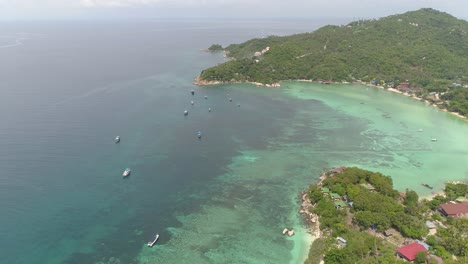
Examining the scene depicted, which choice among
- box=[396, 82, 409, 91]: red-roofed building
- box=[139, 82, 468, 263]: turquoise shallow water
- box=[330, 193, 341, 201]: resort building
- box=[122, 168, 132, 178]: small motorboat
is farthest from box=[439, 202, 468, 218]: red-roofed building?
box=[396, 82, 409, 91]: red-roofed building

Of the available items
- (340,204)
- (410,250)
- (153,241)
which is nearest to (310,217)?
(340,204)

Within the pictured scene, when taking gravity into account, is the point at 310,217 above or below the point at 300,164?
below

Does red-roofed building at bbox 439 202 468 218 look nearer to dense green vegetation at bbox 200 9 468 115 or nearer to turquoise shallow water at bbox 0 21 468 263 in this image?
turquoise shallow water at bbox 0 21 468 263

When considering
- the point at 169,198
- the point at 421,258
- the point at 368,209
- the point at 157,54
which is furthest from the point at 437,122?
the point at 157,54

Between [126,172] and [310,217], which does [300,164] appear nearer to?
[310,217]

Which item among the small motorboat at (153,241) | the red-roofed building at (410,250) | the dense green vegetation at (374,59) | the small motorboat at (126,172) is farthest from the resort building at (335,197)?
the dense green vegetation at (374,59)

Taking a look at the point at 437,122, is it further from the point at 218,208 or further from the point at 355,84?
the point at 218,208

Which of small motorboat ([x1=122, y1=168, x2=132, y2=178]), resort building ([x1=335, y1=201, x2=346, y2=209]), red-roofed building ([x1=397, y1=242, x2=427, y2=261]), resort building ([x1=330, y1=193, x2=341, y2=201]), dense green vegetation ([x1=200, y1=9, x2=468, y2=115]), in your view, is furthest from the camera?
dense green vegetation ([x1=200, y1=9, x2=468, y2=115])
